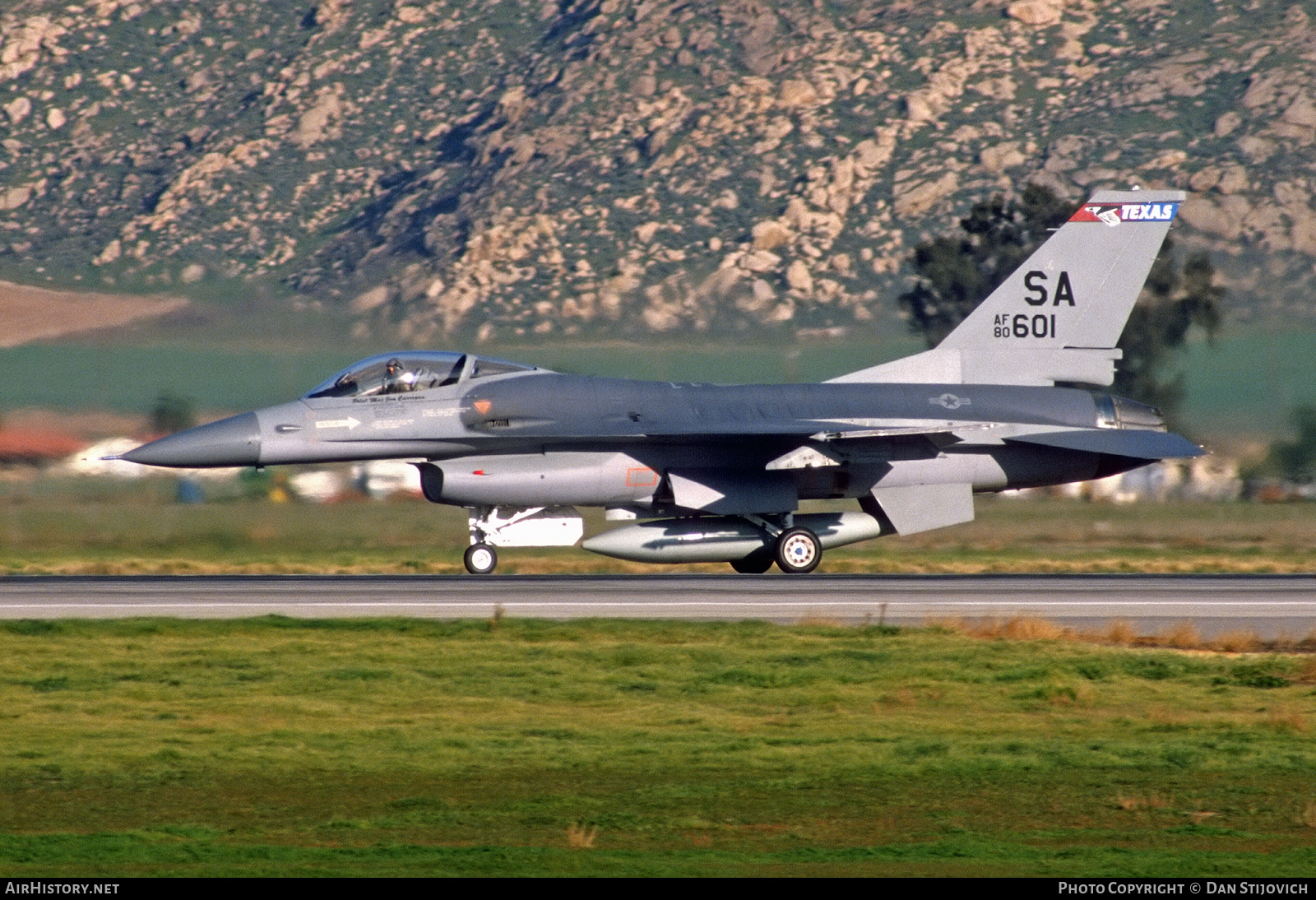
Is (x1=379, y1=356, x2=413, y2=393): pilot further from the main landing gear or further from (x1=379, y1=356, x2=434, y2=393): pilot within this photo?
the main landing gear

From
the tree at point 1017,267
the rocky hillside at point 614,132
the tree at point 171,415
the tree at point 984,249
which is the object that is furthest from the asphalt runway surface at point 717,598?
the rocky hillside at point 614,132

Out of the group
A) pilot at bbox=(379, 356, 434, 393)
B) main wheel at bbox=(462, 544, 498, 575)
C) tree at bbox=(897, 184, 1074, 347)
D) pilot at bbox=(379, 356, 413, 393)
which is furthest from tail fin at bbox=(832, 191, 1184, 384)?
tree at bbox=(897, 184, 1074, 347)

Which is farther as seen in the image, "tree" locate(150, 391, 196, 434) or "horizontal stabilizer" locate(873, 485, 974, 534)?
"tree" locate(150, 391, 196, 434)

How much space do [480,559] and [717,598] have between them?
4436 mm

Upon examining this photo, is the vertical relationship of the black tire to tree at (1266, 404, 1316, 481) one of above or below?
below

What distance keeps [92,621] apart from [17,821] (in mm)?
8215

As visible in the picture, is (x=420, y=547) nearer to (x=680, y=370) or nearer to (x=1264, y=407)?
(x=680, y=370)

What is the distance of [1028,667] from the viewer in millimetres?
13203

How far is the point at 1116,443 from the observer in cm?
2233

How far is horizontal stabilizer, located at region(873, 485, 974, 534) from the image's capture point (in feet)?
73.0

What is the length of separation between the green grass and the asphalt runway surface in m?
1.86

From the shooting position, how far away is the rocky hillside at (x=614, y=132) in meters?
54.8

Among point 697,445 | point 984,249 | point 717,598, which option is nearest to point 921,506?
point 697,445

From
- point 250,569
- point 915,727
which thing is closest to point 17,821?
point 915,727
